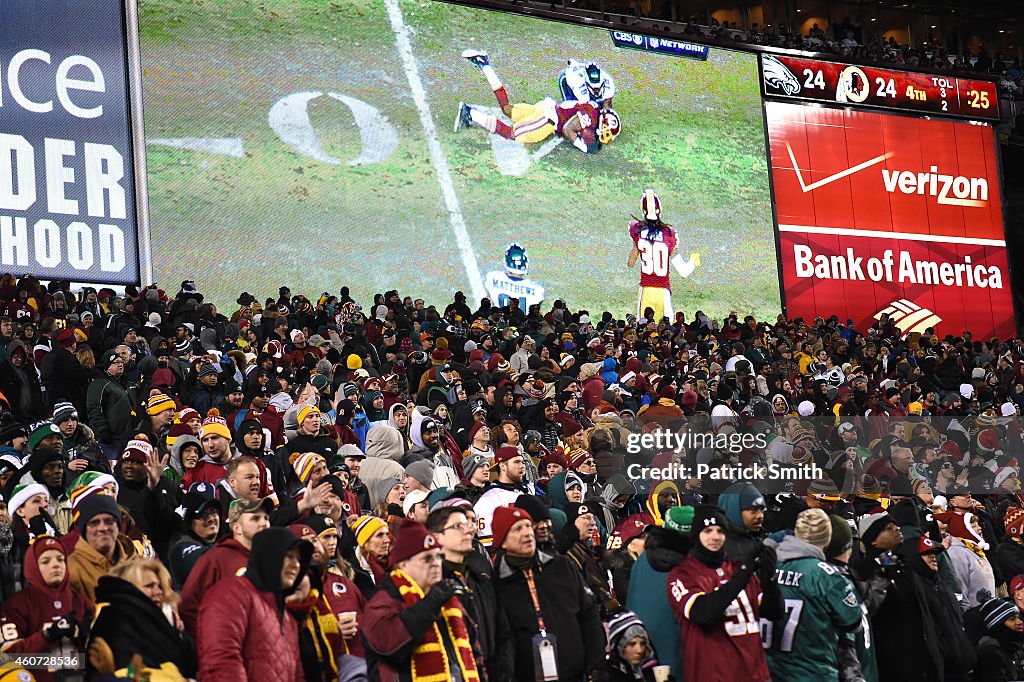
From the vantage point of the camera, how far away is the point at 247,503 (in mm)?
6590

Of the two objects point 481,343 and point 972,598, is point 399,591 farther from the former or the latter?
point 481,343

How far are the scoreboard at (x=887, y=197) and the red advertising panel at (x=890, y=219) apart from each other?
3 cm

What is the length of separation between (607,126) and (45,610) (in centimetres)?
2338

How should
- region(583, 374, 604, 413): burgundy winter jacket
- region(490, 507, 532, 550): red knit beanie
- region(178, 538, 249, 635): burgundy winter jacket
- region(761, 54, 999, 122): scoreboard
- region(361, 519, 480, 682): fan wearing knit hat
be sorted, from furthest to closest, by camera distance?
region(761, 54, 999, 122): scoreboard, region(583, 374, 604, 413): burgundy winter jacket, region(490, 507, 532, 550): red knit beanie, region(178, 538, 249, 635): burgundy winter jacket, region(361, 519, 480, 682): fan wearing knit hat

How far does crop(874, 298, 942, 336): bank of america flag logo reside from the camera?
3134 centimetres

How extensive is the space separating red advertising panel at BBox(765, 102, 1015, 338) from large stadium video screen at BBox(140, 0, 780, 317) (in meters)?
0.96

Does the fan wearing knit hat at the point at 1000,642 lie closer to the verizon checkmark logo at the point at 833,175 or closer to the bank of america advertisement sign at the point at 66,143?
the bank of america advertisement sign at the point at 66,143

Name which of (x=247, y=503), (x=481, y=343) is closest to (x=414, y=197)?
(x=481, y=343)

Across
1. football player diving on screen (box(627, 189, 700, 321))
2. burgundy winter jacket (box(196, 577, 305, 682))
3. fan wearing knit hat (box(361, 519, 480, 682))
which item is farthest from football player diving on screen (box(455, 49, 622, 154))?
burgundy winter jacket (box(196, 577, 305, 682))

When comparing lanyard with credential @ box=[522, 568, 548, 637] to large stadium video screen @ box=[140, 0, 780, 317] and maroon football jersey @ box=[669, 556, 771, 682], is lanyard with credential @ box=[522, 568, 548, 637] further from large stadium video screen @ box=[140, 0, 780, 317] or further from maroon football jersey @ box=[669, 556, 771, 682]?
large stadium video screen @ box=[140, 0, 780, 317]

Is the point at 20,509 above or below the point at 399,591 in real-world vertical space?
above

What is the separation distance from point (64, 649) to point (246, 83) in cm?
2012

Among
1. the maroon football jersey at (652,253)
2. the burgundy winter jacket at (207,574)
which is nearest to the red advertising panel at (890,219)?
the maroon football jersey at (652,253)

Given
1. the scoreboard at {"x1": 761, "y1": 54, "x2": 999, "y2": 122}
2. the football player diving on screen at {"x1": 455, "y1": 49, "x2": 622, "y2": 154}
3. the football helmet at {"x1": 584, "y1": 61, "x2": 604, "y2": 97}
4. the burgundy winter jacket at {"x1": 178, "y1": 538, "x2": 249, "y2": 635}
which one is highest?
the scoreboard at {"x1": 761, "y1": 54, "x2": 999, "y2": 122}
